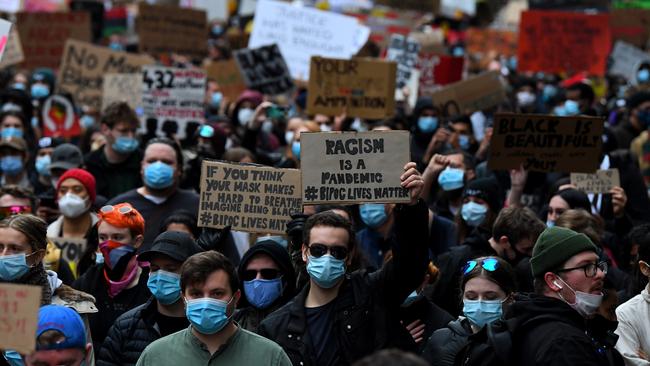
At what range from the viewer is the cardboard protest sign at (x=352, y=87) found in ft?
40.4

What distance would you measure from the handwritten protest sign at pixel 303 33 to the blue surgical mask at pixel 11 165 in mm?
4944

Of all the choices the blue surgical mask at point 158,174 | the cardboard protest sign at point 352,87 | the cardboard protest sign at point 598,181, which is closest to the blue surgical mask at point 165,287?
the blue surgical mask at point 158,174

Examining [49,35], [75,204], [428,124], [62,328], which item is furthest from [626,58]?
[62,328]

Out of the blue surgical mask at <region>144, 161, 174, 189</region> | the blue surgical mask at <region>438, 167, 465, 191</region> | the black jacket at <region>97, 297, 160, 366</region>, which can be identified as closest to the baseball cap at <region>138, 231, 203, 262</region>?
the black jacket at <region>97, 297, 160, 366</region>

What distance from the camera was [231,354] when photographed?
5.59 metres

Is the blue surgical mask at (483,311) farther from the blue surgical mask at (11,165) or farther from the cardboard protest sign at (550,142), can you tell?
the blue surgical mask at (11,165)

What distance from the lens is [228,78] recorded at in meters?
16.4

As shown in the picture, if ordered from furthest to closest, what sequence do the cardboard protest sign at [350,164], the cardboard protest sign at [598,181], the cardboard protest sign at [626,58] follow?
the cardboard protest sign at [626,58], the cardboard protest sign at [598,181], the cardboard protest sign at [350,164]

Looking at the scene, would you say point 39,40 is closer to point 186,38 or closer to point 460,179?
point 186,38

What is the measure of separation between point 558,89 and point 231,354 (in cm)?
1284

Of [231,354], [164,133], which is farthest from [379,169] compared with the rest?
[164,133]

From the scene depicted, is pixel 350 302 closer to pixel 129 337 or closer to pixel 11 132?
pixel 129 337

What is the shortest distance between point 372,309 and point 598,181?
4162 millimetres

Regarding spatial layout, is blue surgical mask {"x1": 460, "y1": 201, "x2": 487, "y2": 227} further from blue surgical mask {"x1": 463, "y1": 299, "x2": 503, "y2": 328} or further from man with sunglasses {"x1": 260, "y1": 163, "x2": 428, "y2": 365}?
man with sunglasses {"x1": 260, "y1": 163, "x2": 428, "y2": 365}
